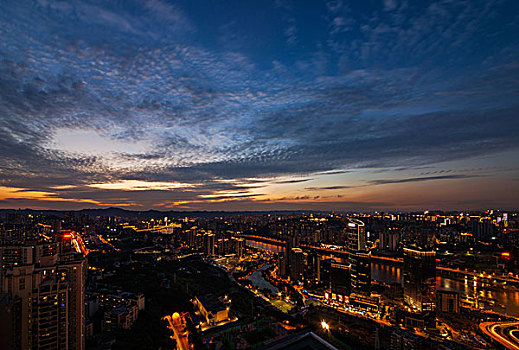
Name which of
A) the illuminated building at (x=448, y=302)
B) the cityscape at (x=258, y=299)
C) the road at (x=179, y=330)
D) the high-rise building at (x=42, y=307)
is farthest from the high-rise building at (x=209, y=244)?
the high-rise building at (x=42, y=307)

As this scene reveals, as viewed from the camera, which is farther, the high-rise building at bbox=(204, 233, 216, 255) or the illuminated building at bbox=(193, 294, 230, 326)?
the high-rise building at bbox=(204, 233, 216, 255)

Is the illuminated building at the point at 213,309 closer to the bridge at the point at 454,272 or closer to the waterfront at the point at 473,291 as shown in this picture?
the waterfront at the point at 473,291

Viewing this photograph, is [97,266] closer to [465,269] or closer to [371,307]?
[371,307]

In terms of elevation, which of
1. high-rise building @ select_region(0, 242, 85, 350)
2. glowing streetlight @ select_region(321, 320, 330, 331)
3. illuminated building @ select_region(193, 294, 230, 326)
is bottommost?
glowing streetlight @ select_region(321, 320, 330, 331)

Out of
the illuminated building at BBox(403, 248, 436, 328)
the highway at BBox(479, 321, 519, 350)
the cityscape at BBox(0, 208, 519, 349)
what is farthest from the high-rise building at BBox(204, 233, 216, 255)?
the highway at BBox(479, 321, 519, 350)

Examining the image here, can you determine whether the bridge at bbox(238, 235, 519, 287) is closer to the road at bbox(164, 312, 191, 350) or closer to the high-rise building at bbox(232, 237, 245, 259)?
the high-rise building at bbox(232, 237, 245, 259)

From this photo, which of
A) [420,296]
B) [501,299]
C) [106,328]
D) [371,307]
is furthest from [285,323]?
[501,299]

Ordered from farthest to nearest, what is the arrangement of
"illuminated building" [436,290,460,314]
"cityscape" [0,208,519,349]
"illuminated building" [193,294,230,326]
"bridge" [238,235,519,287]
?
"bridge" [238,235,519,287] → "illuminated building" [436,290,460,314] → "illuminated building" [193,294,230,326] → "cityscape" [0,208,519,349]

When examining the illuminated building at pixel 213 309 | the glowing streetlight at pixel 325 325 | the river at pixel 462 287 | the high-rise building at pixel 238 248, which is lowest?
the river at pixel 462 287
